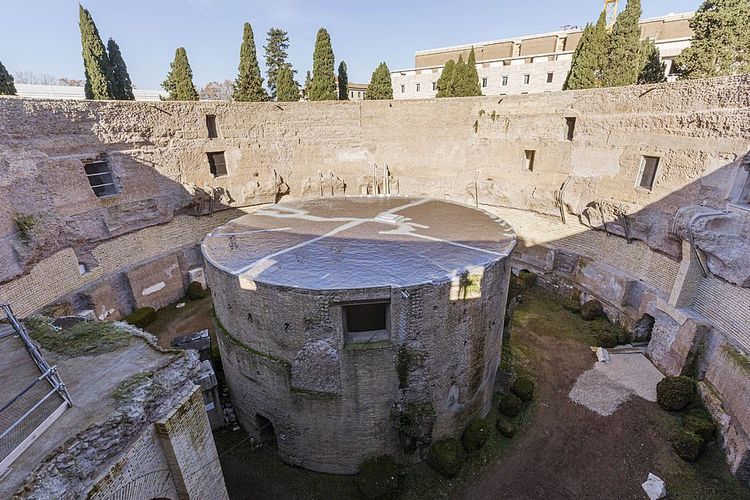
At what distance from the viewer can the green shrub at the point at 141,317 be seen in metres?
17.3

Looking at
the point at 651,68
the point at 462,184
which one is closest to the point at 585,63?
the point at 651,68

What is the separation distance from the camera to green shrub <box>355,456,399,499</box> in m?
10.0

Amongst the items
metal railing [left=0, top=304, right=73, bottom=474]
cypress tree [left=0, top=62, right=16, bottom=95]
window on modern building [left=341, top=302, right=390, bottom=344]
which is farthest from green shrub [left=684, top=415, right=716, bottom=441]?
cypress tree [left=0, top=62, right=16, bottom=95]

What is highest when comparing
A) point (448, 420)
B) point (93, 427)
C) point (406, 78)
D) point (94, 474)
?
point (406, 78)

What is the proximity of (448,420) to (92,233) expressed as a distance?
1724 centimetres

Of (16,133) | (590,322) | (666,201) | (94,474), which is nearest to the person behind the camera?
(94,474)

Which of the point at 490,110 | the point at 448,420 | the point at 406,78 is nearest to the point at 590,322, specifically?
the point at 448,420

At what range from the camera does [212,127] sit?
2139 cm

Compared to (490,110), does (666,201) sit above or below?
below

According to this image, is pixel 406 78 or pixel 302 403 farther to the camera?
pixel 406 78

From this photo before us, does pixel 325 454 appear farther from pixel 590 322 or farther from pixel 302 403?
pixel 590 322

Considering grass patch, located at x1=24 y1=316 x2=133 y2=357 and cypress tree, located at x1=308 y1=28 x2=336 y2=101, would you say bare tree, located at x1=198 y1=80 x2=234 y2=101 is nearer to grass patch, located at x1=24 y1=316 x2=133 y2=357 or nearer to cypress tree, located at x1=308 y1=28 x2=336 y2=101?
cypress tree, located at x1=308 y1=28 x2=336 y2=101

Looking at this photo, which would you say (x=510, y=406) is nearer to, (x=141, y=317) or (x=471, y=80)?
(x=141, y=317)

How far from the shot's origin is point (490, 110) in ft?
74.8
